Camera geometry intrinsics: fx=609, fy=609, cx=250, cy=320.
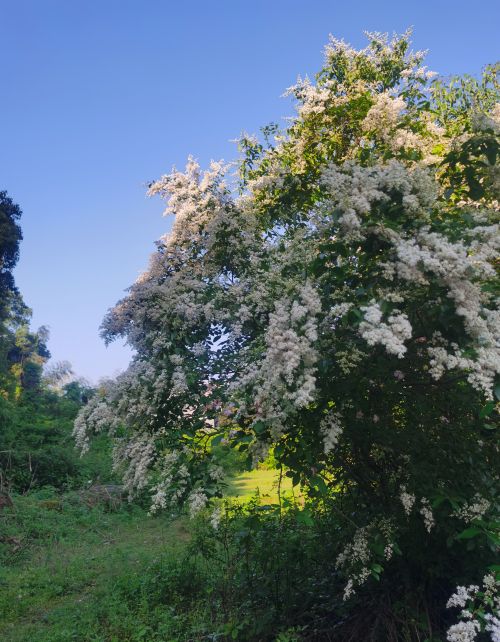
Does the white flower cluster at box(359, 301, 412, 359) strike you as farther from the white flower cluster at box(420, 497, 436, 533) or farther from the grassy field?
the grassy field

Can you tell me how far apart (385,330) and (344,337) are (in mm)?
786

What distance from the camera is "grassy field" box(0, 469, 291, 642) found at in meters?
6.48

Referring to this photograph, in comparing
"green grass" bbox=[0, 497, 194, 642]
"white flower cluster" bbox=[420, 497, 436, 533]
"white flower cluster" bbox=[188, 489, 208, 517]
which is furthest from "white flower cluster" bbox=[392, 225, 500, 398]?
"green grass" bbox=[0, 497, 194, 642]

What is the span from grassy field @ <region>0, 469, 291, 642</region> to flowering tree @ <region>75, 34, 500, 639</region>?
3.29 feet

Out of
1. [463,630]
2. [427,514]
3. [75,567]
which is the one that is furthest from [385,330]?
[75,567]

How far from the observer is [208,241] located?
6.04 metres

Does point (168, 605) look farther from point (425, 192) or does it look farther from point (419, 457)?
point (425, 192)

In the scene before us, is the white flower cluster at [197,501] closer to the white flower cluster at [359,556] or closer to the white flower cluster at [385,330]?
the white flower cluster at [359,556]

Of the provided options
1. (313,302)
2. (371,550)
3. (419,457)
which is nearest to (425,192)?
(313,302)

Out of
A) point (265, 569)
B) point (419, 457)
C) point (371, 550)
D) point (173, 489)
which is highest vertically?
point (419, 457)

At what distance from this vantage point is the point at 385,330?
349cm

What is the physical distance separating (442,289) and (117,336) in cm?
365

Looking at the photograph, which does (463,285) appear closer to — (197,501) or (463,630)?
(463,630)

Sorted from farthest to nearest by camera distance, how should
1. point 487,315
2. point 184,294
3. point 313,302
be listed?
point 184,294 → point 313,302 → point 487,315
